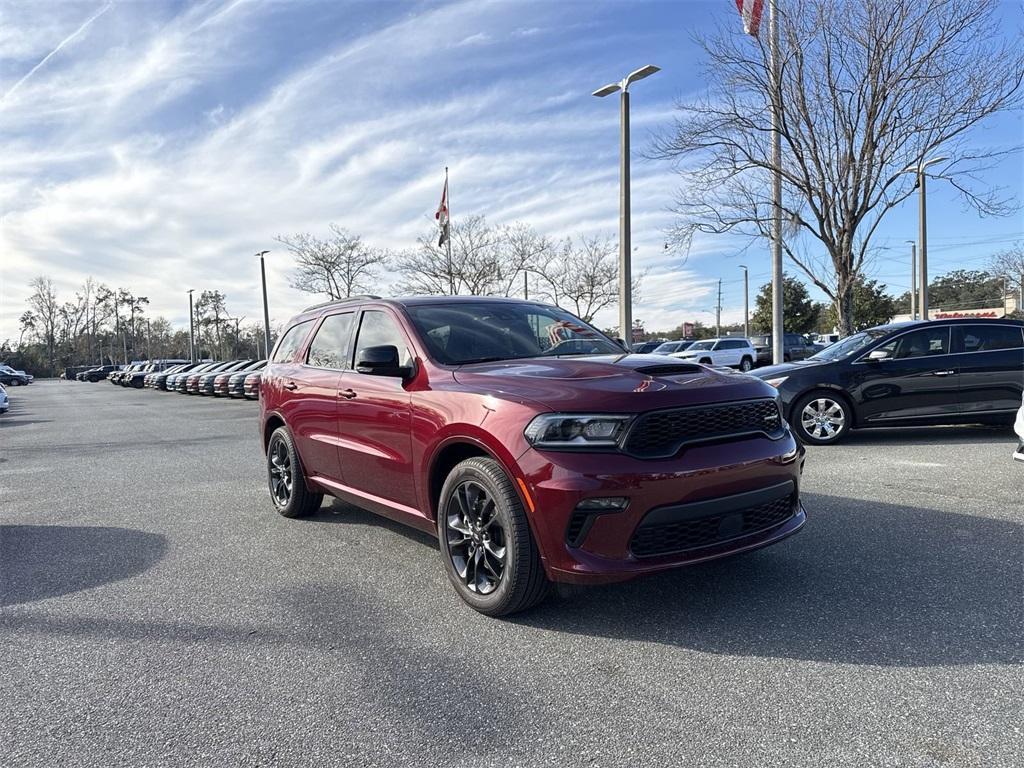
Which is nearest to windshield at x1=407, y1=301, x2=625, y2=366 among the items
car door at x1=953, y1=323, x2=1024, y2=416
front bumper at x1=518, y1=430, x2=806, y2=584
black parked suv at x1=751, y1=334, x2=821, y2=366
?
front bumper at x1=518, y1=430, x2=806, y2=584

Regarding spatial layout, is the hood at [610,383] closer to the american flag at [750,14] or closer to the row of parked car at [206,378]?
the american flag at [750,14]

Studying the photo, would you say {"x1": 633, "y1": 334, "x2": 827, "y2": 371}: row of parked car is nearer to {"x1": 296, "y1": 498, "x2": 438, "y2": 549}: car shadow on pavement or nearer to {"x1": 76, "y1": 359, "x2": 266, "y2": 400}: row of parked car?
{"x1": 76, "y1": 359, "x2": 266, "y2": 400}: row of parked car

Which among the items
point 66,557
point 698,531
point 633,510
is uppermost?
point 633,510

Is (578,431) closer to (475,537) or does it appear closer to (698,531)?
(698,531)

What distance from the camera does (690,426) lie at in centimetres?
339

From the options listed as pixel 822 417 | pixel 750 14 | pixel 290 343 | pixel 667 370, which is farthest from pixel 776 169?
pixel 667 370

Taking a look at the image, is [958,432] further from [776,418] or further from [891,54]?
[891,54]

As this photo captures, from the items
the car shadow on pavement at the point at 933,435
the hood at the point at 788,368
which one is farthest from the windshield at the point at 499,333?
the car shadow on pavement at the point at 933,435

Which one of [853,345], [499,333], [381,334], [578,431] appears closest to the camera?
[578,431]

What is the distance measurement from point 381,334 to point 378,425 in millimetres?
691

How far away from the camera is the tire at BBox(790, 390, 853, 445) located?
8797 mm

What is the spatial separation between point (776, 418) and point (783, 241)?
43.2ft

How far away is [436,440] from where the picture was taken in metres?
3.86

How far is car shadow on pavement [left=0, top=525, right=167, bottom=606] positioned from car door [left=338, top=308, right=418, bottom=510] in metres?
1.53
